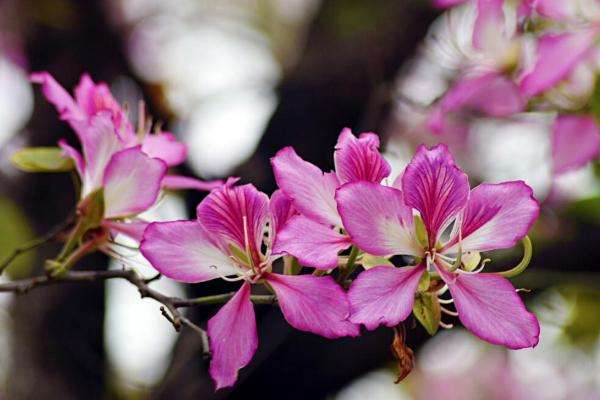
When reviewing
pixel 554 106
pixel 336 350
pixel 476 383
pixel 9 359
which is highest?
pixel 554 106

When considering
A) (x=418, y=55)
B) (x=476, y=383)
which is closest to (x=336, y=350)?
(x=418, y=55)

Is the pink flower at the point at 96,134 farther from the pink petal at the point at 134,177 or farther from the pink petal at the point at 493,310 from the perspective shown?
the pink petal at the point at 493,310

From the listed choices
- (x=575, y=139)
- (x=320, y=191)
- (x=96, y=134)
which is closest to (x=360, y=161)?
(x=320, y=191)

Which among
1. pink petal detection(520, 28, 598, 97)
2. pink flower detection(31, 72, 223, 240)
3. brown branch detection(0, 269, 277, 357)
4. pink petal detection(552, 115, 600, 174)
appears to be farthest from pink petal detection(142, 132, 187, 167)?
pink petal detection(552, 115, 600, 174)

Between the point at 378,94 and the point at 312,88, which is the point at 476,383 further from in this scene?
the point at 378,94

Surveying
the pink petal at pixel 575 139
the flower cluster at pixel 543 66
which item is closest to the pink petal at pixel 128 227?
the flower cluster at pixel 543 66

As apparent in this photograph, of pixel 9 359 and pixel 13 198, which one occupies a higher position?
pixel 13 198
